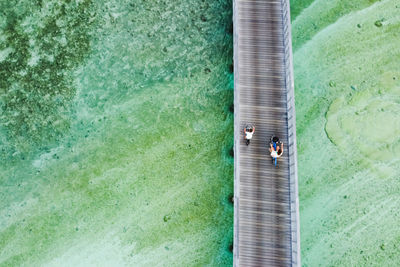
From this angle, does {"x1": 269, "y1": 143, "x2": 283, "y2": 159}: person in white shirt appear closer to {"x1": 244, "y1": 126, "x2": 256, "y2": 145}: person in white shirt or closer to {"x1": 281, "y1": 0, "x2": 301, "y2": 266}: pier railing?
{"x1": 281, "y1": 0, "x2": 301, "y2": 266}: pier railing

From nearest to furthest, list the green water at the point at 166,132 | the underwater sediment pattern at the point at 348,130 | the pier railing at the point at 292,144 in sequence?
the pier railing at the point at 292,144, the underwater sediment pattern at the point at 348,130, the green water at the point at 166,132

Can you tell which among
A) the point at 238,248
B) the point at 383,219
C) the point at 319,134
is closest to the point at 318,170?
the point at 319,134

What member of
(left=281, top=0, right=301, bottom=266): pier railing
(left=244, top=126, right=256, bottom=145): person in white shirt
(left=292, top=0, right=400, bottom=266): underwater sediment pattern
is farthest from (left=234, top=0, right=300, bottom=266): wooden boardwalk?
(left=292, top=0, right=400, bottom=266): underwater sediment pattern

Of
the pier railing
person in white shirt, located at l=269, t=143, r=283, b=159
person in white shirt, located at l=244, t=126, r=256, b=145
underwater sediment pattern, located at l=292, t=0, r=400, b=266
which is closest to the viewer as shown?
the pier railing

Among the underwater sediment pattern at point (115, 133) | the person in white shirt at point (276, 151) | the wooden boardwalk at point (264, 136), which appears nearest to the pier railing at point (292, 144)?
the wooden boardwalk at point (264, 136)

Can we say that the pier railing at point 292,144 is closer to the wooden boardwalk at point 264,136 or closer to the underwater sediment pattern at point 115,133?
the wooden boardwalk at point 264,136
